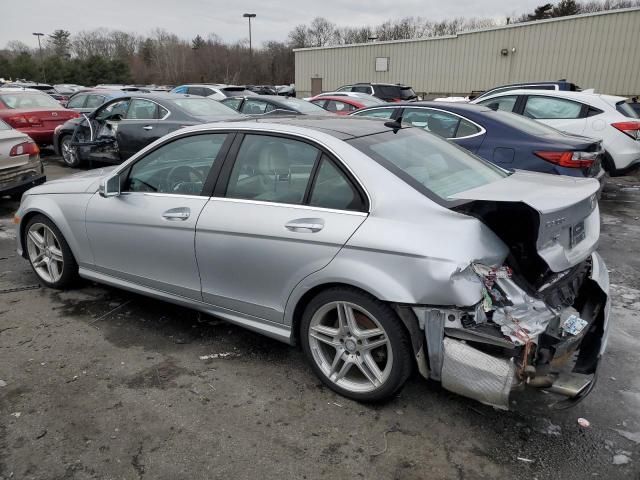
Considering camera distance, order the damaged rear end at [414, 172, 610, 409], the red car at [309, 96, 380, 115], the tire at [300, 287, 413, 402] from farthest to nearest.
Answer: the red car at [309, 96, 380, 115]
the tire at [300, 287, 413, 402]
the damaged rear end at [414, 172, 610, 409]

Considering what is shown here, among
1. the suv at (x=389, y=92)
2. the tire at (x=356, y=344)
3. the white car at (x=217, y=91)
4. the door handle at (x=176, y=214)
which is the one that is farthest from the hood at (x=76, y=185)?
the suv at (x=389, y=92)

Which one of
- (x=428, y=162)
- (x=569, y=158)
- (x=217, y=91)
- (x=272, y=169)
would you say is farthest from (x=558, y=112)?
(x=217, y=91)

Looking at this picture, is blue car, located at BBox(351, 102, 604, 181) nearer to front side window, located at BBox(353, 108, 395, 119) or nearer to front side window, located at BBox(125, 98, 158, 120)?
front side window, located at BBox(353, 108, 395, 119)

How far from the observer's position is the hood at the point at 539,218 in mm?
2416

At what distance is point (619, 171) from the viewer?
26.6 ft

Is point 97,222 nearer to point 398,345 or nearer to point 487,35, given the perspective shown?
point 398,345

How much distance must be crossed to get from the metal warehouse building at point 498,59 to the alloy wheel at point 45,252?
23.1 meters

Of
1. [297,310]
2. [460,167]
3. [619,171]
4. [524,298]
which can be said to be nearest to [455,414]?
[524,298]

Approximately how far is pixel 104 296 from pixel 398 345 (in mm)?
2863

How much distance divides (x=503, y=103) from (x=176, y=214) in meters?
7.43

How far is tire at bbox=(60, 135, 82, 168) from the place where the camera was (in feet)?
34.7

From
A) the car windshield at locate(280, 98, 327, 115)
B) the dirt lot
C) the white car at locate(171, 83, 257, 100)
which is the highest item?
the white car at locate(171, 83, 257, 100)

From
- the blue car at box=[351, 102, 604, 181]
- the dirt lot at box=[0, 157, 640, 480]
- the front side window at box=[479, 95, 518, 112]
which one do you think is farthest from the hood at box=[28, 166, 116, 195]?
the front side window at box=[479, 95, 518, 112]

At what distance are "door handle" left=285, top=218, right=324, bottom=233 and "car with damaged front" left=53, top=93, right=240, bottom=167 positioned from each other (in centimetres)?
581
